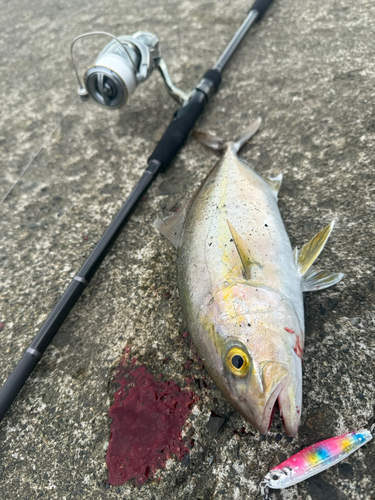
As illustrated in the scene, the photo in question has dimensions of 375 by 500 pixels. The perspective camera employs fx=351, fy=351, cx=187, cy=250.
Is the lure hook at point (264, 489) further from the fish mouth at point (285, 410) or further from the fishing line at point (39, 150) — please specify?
the fishing line at point (39, 150)

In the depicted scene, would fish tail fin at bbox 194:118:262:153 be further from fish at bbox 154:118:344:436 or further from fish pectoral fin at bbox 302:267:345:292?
fish pectoral fin at bbox 302:267:345:292

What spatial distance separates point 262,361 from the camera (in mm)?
1534

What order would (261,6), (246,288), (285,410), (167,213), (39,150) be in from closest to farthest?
(285,410) → (246,288) → (167,213) → (39,150) → (261,6)

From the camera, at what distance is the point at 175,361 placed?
2.01 m

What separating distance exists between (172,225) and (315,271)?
38.0 inches

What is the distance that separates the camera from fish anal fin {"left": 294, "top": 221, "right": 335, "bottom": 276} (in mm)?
1934

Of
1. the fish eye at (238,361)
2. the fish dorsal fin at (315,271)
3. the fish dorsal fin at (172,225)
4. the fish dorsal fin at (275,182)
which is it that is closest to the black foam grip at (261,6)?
the fish dorsal fin at (275,182)

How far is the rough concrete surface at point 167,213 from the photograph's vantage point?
1.72 metres

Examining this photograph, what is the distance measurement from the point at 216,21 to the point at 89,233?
10.4 ft

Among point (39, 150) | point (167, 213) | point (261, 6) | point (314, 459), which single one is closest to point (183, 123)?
point (167, 213)

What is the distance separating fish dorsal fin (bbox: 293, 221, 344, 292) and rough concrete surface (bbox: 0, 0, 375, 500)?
16 cm

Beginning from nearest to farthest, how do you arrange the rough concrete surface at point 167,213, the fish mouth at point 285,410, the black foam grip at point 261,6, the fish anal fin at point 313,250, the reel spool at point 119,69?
the fish mouth at point 285,410 < the rough concrete surface at point 167,213 < the fish anal fin at point 313,250 < the reel spool at point 119,69 < the black foam grip at point 261,6

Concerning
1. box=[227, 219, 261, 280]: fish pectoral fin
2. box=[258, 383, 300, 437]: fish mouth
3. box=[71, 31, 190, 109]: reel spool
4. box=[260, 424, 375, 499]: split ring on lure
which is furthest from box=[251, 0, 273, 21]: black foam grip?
box=[260, 424, 375, 499]: split ring on lure

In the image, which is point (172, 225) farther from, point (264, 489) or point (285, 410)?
point (264, 489)
